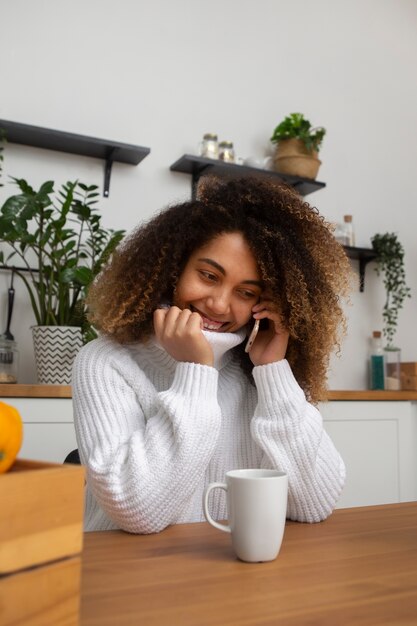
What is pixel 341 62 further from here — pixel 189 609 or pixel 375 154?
pixel 189 609

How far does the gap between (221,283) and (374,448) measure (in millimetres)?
1460

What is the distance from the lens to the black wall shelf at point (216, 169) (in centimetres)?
243

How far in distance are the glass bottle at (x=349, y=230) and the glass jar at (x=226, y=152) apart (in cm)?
65

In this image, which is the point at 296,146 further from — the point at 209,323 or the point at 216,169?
the point at 209,323

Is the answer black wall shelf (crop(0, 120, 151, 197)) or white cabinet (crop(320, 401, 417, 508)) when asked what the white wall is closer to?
black wall shelf (crop(0, 120, 151, 197))

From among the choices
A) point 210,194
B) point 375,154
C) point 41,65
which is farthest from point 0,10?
point 375,154

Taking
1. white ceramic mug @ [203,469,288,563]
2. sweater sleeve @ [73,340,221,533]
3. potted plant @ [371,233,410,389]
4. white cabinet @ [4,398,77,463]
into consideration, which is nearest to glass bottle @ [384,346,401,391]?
potted plant @ [371,233,410,389]

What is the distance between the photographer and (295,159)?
263 cm

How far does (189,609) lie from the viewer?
0.45m

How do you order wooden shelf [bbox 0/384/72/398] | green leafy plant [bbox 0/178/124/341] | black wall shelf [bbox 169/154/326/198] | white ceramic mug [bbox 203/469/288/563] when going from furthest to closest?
black wall shelf [bbox 169/154/326/198]
green leafy plant [bbox 0/178/124/341]
wooden shelf [bbox 0/384/72/398]
white ceramic mug [bbox 203/469/288/563]

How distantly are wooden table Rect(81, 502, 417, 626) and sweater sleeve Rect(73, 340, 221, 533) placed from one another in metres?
0.09

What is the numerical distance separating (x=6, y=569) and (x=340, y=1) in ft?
10.9

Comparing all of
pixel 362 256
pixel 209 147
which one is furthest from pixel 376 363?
pixel 209 147

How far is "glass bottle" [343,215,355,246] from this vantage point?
2791 mm
